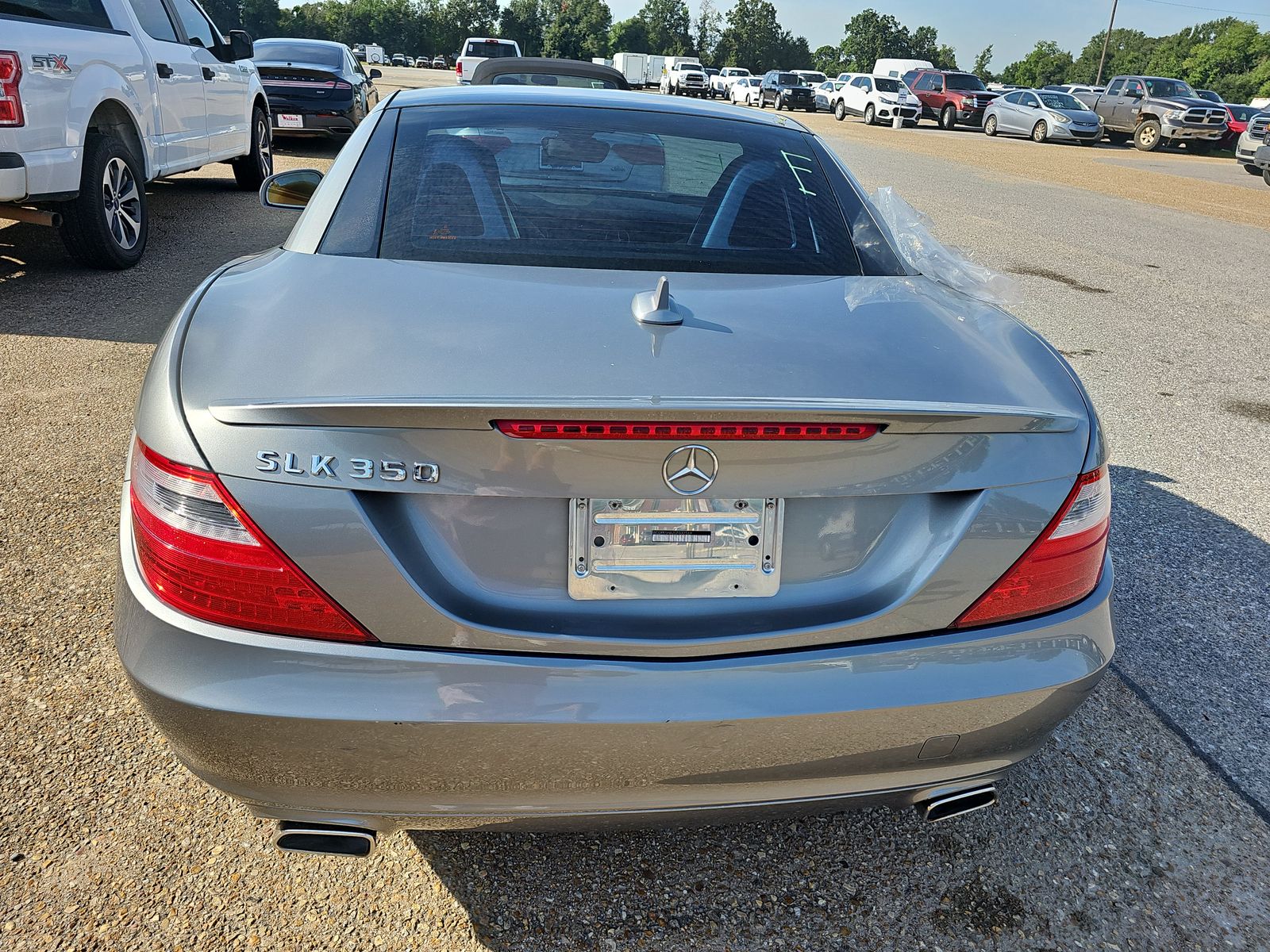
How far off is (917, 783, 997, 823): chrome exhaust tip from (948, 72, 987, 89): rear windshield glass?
35.3m

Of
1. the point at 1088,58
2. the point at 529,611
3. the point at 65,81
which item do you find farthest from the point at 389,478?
the point at 1088,58

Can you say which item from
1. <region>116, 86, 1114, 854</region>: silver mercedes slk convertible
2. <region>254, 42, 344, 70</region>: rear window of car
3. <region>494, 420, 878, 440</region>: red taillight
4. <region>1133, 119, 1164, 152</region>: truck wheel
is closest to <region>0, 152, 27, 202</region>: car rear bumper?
<region>116, 86, 1114, 854</region>: silver mercedes slk convertible

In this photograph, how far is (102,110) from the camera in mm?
6543

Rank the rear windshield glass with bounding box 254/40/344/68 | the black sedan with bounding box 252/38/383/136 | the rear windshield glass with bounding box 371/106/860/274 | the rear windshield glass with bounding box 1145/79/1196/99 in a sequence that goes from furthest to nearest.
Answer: the rear windshield glass with bounding box 1145/79/1196/99, the rear windshield glass with bounding box 254/40/344/68, the black sedan with bounding box 252/38/383/136, the rear windshield glass with bounding box 371/106/860/274

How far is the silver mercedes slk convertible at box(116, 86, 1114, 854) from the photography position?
154 cm

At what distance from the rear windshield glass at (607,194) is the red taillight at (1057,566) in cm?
88

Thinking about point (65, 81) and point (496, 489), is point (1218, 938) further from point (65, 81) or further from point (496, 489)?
point (65, 81)

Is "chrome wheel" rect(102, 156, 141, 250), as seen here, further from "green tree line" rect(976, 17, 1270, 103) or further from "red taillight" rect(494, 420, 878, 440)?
"green tree line" rect(976, 17, 1270, 103)

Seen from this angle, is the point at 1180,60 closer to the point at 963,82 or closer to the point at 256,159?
the point at 963,82

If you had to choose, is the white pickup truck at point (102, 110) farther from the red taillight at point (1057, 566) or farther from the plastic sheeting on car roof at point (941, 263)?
the red taillight at point (1057, 566)

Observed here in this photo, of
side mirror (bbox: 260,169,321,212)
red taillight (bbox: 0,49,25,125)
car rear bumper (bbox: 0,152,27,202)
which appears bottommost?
car rear bumper (bbox: 0,152,27,202)

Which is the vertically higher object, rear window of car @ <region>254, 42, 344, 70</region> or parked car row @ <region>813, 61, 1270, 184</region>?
rear window of car @ <region>254, 42, 344, 70</region>

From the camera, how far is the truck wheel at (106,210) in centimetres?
636

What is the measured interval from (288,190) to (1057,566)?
2.81 m
